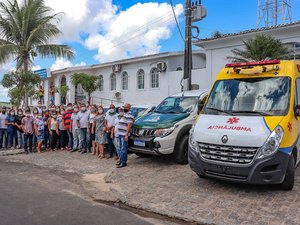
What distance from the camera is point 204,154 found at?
604 cm

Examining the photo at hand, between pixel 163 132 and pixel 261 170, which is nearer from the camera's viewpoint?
pixel 261 170

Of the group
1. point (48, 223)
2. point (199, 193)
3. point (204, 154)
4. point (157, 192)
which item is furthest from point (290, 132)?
point (48, 223)

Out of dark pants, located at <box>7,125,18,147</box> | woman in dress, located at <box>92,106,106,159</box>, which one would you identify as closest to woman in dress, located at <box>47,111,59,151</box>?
dark pants, located at <box>7,125,18,147</box>

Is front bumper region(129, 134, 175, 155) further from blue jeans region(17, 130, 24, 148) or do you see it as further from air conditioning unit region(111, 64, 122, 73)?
air conditioning unit region(111, 64, 122, 73)

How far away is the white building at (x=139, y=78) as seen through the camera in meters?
20.4

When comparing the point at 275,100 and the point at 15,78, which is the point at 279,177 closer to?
the point at 275,100

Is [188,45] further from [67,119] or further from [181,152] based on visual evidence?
[181,152]

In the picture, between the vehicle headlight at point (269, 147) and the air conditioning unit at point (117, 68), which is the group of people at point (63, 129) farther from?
the air conditioning unit at point (117, 68)

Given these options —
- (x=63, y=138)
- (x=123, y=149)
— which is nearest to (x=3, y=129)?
(x=63, y=138)

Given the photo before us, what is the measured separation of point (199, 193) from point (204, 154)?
796 mm

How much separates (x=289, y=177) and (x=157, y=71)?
1608cm

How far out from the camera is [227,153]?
574cm

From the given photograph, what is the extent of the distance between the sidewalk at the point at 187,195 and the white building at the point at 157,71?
917 cm

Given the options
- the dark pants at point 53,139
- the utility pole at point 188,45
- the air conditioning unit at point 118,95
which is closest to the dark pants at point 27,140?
the dark pants at point 53,139
